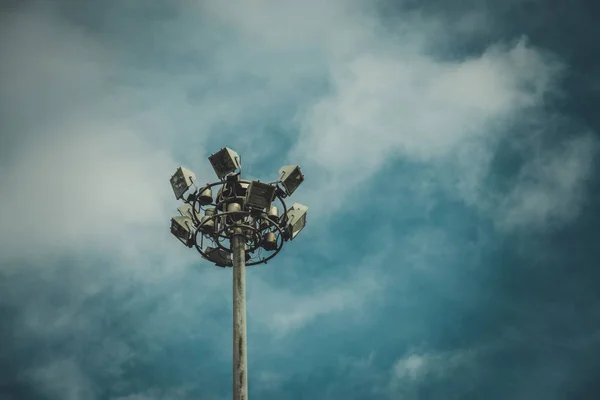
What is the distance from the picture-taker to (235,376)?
13086 mm

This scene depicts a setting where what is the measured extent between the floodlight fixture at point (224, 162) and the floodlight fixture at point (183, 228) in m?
1.52

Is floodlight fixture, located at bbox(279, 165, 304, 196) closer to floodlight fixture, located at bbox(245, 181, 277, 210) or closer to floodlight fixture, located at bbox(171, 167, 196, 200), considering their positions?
floodlight fixture, located at bbox(245, 181, 277, 210)

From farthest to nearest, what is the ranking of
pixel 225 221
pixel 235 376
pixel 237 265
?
pixel 225 221 → pixel 237 265 → pixel 235 376

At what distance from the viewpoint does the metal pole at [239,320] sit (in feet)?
42.4

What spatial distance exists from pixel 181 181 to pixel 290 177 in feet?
10.0

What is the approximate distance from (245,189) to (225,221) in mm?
1073

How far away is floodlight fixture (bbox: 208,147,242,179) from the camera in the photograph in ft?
52.3

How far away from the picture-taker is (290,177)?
1673 cm

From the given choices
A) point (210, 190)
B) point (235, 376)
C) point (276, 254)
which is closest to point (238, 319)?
point (235, 376)

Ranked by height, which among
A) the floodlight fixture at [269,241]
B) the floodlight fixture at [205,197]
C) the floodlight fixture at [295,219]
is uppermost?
the floodlight fixture at [205,197]

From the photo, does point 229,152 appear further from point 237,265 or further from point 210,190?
point 237,265

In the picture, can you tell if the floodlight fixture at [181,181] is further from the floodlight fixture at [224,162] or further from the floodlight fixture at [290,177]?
the floodlight fixture at [290,177]

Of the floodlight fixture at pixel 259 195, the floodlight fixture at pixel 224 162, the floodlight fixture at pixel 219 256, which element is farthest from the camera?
the floodlight fixture at pixel 219 256

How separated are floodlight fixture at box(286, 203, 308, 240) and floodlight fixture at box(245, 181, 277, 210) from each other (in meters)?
1.23
